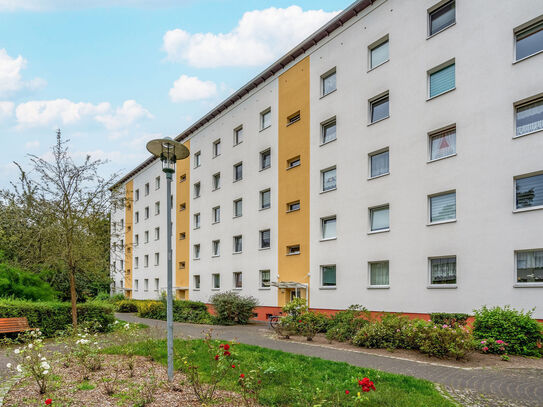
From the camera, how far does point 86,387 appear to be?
260 inches

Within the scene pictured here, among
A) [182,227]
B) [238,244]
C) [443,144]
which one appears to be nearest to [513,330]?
[443,144]

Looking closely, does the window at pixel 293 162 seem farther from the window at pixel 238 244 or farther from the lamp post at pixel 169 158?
the lamp post at pixel 169 158

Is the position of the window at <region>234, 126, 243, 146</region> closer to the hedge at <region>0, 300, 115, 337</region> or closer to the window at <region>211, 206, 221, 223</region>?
the window at <region>211, 206, 221, 223</region>

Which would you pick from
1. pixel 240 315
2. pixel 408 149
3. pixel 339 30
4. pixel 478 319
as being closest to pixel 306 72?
pixel 339 30

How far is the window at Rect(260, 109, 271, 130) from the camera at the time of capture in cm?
2516

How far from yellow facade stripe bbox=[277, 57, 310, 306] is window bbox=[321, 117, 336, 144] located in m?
0.90

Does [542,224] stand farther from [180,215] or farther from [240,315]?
[180,215]

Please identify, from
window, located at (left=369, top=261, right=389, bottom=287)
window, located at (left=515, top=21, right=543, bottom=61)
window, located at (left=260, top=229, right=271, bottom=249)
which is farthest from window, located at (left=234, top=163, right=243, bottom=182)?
window, located at (left=515, top=21, right=543, bottom=61)

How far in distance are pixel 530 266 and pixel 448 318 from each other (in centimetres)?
302

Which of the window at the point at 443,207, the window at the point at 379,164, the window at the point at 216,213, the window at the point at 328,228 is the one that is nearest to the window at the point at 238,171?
the window at the point at 216,213

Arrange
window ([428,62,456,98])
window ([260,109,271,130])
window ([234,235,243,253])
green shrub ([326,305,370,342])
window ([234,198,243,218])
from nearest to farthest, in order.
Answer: green shrub ([326,305,370,342]) → window ([428,62,456,98]) → window ([260,109,271,130]) → window ([234,235,243,253]) → window ([234,198,243,218])

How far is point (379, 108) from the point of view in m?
18.4

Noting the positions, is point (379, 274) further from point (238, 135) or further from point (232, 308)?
point (238, 135)

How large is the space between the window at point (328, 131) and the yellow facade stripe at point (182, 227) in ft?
51.1
